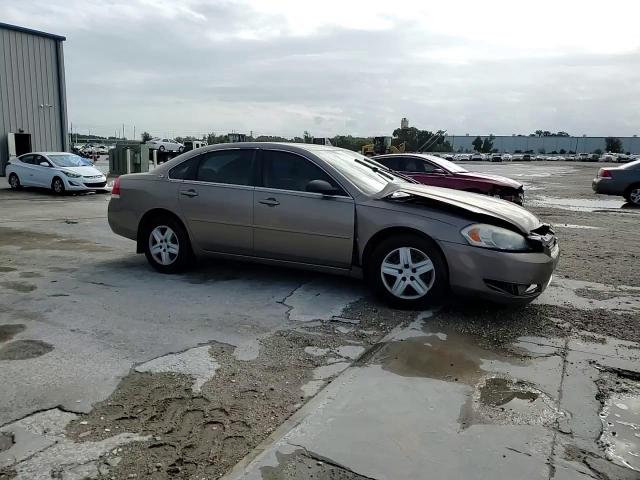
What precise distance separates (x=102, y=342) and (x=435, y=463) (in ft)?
9.32

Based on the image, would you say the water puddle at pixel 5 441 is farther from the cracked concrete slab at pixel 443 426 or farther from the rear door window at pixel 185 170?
the rear door window at pixel 185 170

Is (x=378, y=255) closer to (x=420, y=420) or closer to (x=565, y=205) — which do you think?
(x=420, y=420)

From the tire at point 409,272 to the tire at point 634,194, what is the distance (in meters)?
13.7

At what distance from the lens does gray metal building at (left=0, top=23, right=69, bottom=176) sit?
24.2 meters

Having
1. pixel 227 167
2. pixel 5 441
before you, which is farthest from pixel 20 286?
pixel 5 441

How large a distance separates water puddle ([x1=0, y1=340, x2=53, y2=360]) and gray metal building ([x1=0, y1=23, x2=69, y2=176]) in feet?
77.1

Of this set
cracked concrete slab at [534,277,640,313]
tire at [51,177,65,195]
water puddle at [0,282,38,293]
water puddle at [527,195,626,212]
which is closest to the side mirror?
cracked concrete slab at [534,277,640,313]

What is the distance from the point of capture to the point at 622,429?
3131 mm

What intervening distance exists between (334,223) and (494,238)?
5.08 ft

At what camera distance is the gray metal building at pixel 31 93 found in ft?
79.3

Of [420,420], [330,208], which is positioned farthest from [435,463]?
[330,208]

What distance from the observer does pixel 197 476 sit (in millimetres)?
2660

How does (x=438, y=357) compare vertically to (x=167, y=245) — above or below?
below

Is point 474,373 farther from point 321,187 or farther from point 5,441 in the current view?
point 5,441
